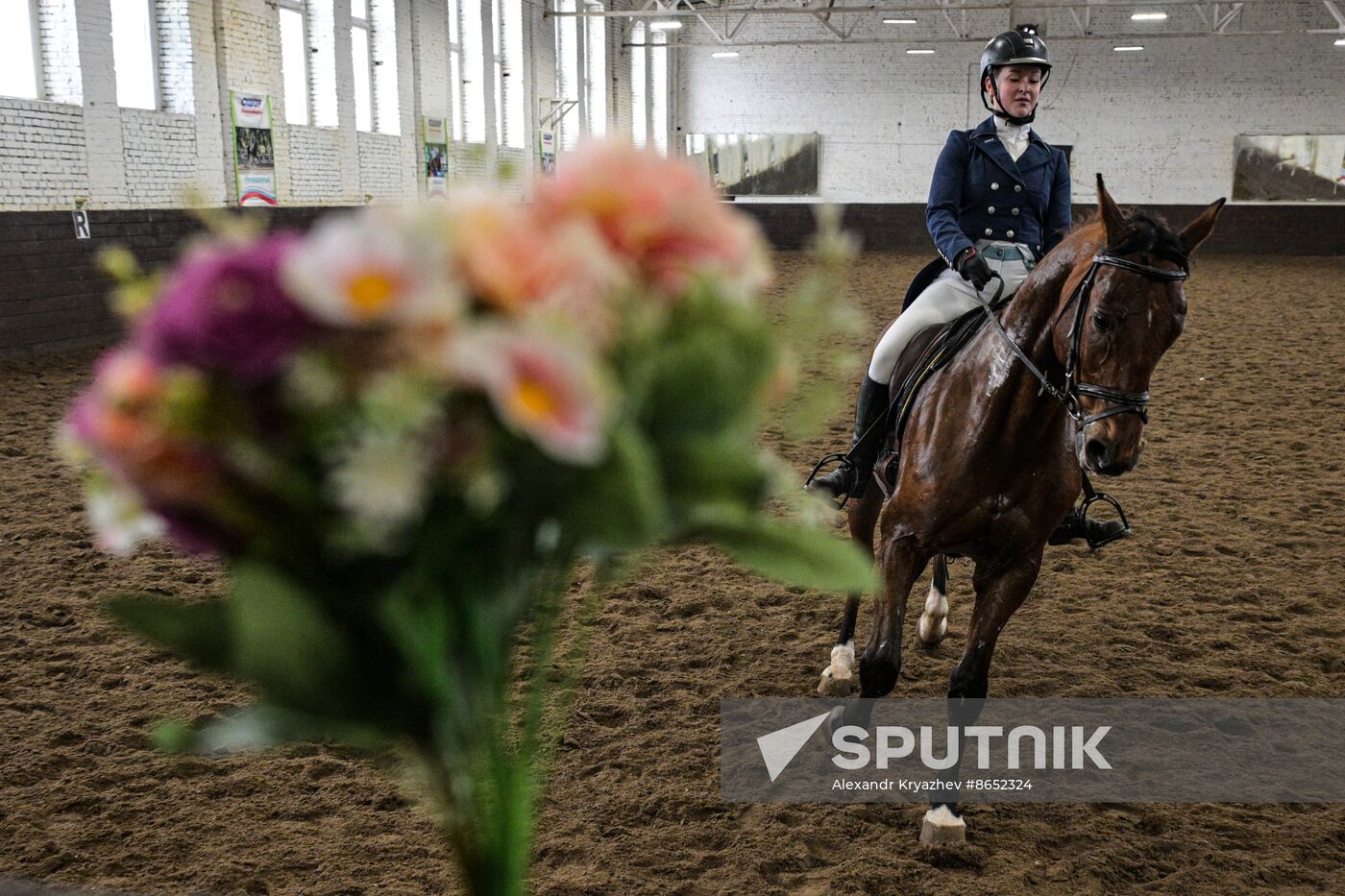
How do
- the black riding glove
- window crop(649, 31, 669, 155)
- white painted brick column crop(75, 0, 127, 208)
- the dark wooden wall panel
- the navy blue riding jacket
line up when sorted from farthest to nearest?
window crop(649, 31, 669, 155)
white painted brick column crop(75, 0, 127, 208)
the dark wooden wall panel
the navy blue riding jacket
the black riding glove

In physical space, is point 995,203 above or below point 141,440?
above

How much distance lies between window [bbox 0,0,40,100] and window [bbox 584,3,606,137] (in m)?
14.3

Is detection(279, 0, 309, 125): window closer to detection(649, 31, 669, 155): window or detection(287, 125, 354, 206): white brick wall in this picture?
detection(287, 125, 354, 206): white brick wall

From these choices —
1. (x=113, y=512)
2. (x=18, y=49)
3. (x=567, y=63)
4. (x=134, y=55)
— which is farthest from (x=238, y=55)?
(x=113, y=512)

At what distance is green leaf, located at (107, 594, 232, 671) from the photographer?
2.42 ft

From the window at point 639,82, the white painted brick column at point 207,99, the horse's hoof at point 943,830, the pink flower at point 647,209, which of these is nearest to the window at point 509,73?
the window at point 639,82

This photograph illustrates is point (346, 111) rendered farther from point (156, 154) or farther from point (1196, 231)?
point (1196, 231)

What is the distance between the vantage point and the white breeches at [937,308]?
3.68 metres

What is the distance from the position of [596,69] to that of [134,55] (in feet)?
45.0

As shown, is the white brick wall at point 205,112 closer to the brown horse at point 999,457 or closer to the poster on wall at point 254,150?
the poster on wall at point 254,150

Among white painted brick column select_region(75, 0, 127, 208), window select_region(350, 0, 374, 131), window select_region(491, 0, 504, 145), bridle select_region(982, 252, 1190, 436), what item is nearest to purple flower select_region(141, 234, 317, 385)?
bridle select_region(982, 252, 1190, 436)

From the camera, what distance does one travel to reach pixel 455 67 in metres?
18.6

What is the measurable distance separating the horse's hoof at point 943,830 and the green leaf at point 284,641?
254cm

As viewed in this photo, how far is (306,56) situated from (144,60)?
287 cm
